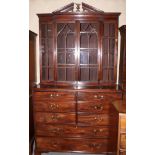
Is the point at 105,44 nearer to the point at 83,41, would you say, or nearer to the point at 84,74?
the point at 83,41

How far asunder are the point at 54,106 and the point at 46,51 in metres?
0.89

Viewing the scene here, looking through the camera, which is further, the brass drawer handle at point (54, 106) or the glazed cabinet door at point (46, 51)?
the glazed cabinet door at point (46, 51)

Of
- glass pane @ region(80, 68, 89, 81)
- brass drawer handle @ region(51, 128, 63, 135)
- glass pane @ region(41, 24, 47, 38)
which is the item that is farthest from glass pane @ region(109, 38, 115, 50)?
brass drawer handle @ region(51, 128, 63, 135)

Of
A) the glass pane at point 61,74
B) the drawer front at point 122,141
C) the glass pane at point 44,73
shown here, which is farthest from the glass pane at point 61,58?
the drawer front at point 122,141

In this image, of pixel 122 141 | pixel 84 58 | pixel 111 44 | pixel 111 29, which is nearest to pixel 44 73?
pixel 84 58

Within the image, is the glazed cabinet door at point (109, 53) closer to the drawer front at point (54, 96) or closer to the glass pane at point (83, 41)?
the glass pane at point (83, 41)

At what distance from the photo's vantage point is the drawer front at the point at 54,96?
287cm

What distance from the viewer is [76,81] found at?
3125mm

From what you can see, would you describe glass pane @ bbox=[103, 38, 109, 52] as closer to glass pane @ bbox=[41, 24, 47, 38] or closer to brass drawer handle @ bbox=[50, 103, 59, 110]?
glass pane @ bbox=[41, 24, 47, 38]

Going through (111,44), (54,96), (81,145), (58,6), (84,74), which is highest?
(58,6)
